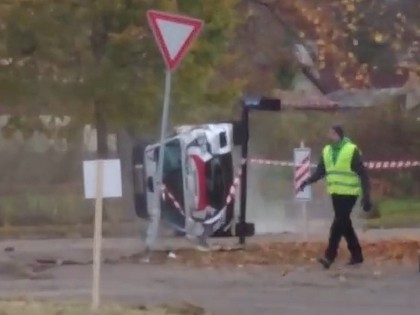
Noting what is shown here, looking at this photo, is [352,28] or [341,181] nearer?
[341,181]

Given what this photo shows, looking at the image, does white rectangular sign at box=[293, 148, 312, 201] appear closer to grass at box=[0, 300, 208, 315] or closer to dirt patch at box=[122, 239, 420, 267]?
dirt patch at box=[122, 239, 420, 267]

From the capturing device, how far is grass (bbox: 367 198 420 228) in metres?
28.3

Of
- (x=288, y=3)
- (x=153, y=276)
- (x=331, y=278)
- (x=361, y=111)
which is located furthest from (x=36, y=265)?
(x=361, y=111)

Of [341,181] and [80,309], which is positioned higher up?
[341,181]

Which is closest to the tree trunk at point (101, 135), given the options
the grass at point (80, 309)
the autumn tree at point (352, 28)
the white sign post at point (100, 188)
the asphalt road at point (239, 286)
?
the autumn tree at point (352, 28)

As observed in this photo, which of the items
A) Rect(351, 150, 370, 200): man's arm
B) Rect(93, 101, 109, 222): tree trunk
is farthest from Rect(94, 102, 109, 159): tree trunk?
Rect(351, 150, 370, 200): man's arm

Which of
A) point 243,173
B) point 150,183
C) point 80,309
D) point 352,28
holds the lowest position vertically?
point 80,309

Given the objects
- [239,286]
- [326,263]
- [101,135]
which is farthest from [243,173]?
[101,135]

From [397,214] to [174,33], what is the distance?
44.9ft

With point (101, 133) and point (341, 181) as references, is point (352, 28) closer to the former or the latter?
point (101, 133)

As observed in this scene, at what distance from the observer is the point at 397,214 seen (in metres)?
31.0

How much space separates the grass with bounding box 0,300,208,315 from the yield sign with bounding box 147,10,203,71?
501 centimetres

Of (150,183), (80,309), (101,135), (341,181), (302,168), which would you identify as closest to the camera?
(80,309)

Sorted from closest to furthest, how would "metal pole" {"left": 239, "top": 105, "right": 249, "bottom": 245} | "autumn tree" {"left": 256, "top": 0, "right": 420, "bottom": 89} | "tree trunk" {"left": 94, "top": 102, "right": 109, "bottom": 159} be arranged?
"metal pole" {"left": 239, "top": 105, "right": 249, "bottom": 245}
"autumn tree" {"left": 256, "top": 0, "right": 420, "bottom": 89}
"tree trunk" {"left": 94, "top": 102, "right": 109, "bottom": 159}
